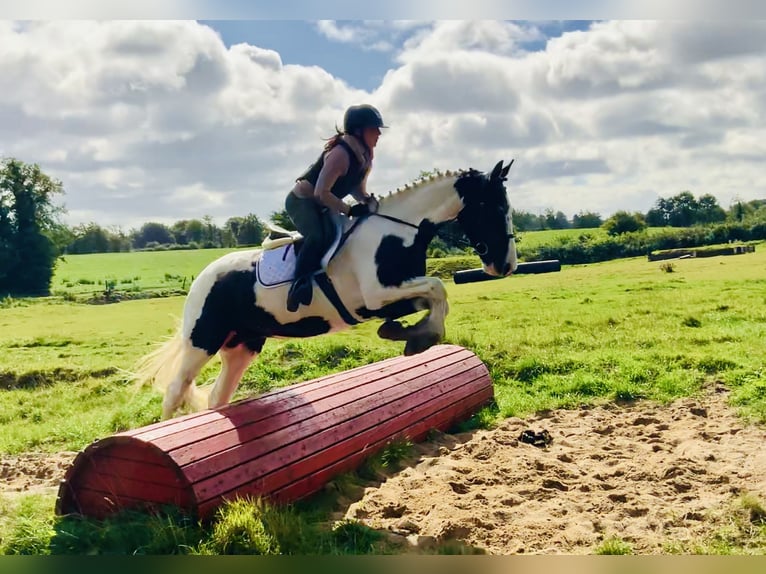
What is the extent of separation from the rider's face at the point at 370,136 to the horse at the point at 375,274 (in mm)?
284

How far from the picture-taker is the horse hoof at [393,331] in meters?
3.12

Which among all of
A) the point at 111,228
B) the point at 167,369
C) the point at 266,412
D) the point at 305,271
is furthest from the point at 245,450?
the point at 111,228

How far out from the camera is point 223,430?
3027 mm

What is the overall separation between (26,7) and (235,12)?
3.85 feet

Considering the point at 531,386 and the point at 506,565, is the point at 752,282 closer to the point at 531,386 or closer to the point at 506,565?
the point at 531,386

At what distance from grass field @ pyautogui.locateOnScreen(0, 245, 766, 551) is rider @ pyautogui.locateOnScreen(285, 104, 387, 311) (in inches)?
83.1

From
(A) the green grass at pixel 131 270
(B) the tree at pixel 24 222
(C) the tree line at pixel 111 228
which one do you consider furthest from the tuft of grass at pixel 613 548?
(B) the tree at pixel 24 222

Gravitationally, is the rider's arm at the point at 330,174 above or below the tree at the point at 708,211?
above

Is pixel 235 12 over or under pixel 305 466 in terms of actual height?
over

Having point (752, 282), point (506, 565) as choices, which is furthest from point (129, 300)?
point (752, 282)

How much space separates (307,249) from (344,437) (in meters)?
1.04

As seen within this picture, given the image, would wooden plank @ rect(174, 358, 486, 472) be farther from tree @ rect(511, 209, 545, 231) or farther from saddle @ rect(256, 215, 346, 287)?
tree @ rect(511, 209, 545, 231)

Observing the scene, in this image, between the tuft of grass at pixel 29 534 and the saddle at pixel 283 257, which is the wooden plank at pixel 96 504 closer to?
the tuft of grass at pixel 29 534

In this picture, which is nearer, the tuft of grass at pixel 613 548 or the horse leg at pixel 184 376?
the tuft of grass at pixel 613 548
